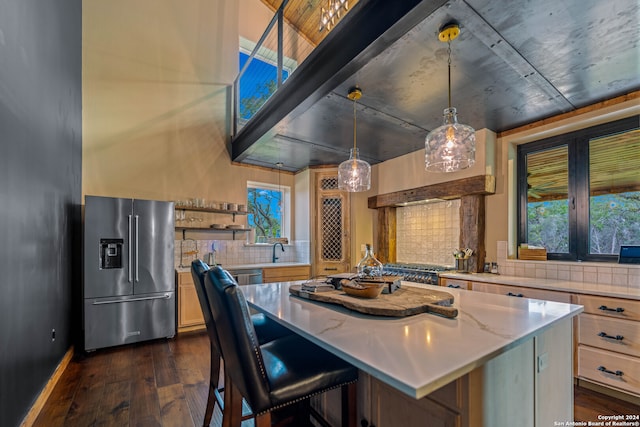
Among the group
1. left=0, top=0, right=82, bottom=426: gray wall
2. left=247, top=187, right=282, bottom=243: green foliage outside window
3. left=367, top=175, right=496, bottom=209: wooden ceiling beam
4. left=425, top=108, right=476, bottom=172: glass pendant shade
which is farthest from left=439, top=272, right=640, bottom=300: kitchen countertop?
left=0, top=0, right=82, bottom=426: gray wall

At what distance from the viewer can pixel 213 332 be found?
159 centimetres

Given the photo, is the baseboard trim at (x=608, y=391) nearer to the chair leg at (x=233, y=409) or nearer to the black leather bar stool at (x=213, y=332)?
the black leather bar stool at (x=213, y=332)

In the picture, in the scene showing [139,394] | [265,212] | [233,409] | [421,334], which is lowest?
[139,394]

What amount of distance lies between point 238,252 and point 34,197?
2762mm

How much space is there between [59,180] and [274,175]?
2.95 metres

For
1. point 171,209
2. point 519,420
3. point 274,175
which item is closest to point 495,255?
point 519,420

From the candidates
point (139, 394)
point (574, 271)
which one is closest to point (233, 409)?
point (139, 394)

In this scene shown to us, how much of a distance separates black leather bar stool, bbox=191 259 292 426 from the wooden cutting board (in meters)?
0.36

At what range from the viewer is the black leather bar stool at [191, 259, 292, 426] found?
5.14 feet

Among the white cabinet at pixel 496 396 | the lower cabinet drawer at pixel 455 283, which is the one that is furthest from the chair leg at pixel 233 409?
the lower cabinet drawer at pixel 455 283

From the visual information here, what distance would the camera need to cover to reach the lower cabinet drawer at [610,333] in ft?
6.70

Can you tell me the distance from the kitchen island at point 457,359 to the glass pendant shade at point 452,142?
35.9 inches

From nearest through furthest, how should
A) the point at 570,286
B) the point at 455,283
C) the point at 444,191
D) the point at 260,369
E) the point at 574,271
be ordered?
1. the point at 260,369
2. the point at 570,286
3. the point at 574,271
4. the point at 455,283
5. the point at 444,191

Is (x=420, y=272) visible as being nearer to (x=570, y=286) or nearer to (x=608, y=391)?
(x=570, y=286)
